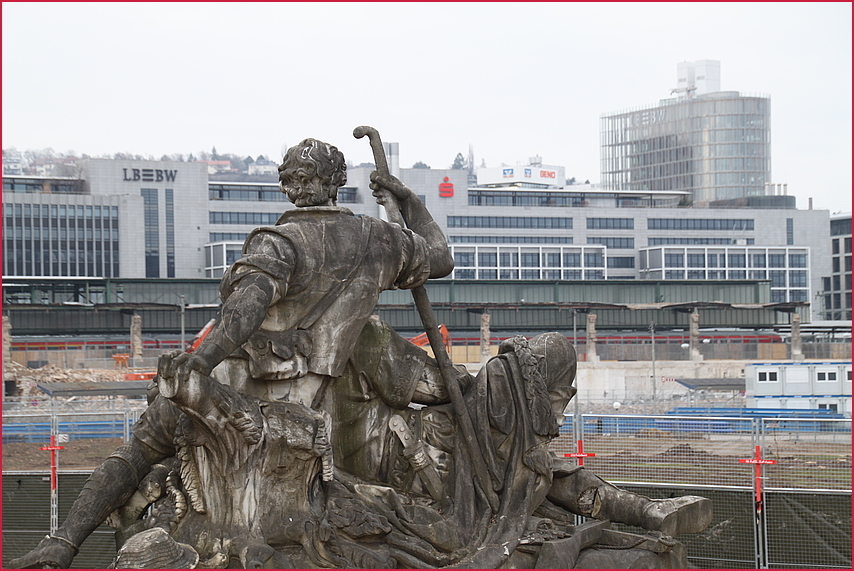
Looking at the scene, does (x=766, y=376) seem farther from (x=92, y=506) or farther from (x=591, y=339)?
(x=92, y=506)

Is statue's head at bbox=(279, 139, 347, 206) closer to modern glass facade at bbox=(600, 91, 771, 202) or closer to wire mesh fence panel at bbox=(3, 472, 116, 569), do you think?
wire mesh fence panel at bbox=(3, 472, 116, 569)

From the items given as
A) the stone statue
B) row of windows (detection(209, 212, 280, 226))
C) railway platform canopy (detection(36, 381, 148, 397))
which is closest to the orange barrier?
railway platform canopy (detection(36, 381, 148, 397))

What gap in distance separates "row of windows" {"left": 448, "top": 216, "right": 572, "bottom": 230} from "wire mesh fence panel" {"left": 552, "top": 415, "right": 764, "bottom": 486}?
64.2 meters

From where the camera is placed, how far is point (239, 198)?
88.8 m

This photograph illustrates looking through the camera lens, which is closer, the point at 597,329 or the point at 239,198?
the point at 597,329

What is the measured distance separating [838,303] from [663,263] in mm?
22820

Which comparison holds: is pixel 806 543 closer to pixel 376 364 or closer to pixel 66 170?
pixel 376 364

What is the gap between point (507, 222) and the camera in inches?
3620

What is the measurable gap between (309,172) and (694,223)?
301ft

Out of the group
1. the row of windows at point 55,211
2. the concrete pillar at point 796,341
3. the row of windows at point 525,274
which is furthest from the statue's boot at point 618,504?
the row of windows at point 525,274

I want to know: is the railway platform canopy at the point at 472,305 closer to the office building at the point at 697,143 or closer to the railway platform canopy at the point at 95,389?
the railway platform canopy at the point at 95,389

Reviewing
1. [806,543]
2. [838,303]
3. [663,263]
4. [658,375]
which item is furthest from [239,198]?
[806,543]

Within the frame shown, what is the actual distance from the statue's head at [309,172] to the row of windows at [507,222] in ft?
273

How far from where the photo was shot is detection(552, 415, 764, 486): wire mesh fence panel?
1988cm
